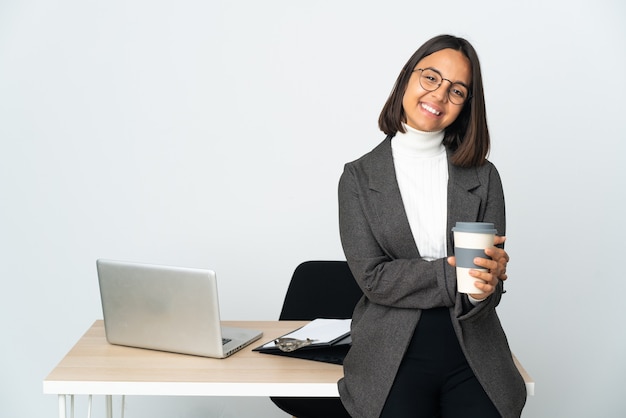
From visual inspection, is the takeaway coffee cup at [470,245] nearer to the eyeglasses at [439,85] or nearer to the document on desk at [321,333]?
the eyeglasses at [439,85]

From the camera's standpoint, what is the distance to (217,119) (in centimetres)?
377

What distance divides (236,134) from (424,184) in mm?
1776

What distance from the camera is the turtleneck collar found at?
214cm

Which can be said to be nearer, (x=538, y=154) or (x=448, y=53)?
(x=448, y=53)

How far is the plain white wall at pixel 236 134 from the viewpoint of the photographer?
148 inches

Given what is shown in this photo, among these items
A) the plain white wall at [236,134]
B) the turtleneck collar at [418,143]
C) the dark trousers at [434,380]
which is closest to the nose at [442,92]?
the turtleneck collar at [418,143]

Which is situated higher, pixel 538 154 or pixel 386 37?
pixel 386 37

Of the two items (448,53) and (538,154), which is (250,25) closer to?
(538,154)

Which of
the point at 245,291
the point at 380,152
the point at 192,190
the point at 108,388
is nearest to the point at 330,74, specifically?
the point at 192,190

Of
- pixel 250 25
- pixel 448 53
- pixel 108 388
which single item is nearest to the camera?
pixel 108 388

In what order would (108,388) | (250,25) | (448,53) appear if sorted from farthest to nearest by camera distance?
(250,25), (448,53), (108,388)

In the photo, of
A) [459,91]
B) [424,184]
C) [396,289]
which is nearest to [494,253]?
[396,289]

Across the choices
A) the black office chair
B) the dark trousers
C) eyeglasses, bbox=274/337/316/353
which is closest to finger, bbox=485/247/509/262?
the dark trousers

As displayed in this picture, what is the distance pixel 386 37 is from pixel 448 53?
66.9 inches
